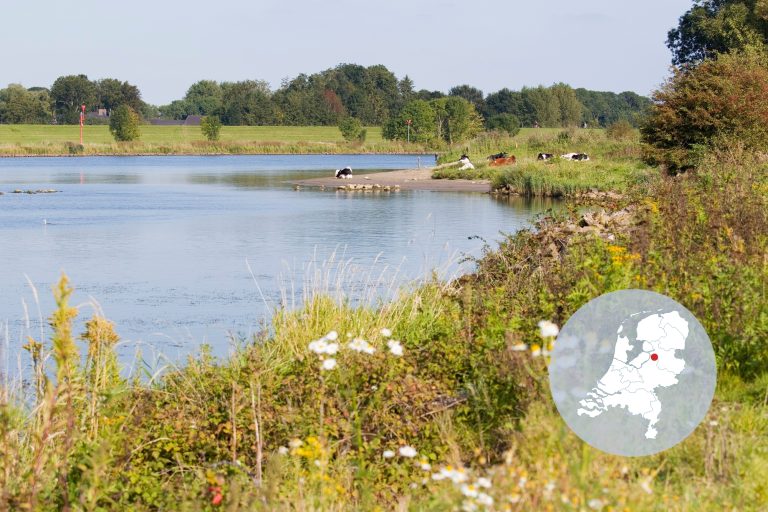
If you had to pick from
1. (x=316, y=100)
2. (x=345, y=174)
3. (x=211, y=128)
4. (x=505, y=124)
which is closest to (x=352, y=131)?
(x=211, y=128)

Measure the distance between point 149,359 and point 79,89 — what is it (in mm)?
127436

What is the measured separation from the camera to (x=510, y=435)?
5238mm

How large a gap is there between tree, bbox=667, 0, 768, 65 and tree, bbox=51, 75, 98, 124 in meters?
79.8

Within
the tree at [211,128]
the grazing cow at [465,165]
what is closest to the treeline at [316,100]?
the tree at [211,128]

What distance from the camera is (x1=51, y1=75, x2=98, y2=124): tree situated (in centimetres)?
12988

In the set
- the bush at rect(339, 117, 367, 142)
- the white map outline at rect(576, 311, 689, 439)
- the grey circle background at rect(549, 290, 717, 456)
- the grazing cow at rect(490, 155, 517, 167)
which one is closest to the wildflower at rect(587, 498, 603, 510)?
the grey circle background at rect(549, 290, 717, 456)

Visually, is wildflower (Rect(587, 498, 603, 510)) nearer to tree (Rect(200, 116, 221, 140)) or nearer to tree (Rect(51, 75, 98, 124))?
tree (Rect(200, 116, 221, 140))

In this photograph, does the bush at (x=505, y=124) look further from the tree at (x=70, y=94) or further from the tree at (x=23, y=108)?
the tree at (x=23, y=108)

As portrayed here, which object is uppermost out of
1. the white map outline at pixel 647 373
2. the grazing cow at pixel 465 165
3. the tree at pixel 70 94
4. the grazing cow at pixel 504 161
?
the tree at pixel 70 94

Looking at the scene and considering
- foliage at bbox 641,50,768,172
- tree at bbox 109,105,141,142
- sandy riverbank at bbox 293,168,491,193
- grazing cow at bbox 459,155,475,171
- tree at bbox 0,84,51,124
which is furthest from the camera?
tree at bbox 0,84,51,124

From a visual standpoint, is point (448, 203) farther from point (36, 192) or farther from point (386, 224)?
point (36, 192)

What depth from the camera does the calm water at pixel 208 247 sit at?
40.6ft

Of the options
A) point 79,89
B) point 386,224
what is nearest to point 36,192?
point 386,224

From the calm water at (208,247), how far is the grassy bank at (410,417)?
1.18 metres
